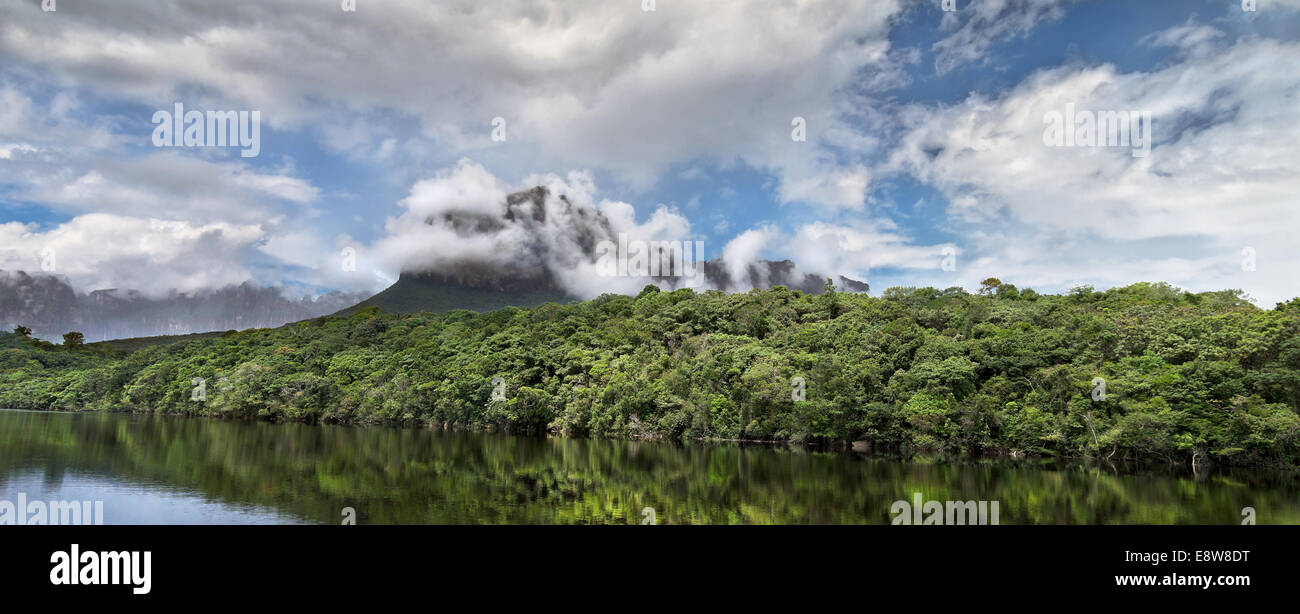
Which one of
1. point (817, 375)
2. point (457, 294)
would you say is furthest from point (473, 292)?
point (817, 375)

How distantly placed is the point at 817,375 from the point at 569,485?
1992cm

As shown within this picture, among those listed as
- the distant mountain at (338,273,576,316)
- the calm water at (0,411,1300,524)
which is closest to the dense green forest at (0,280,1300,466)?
the calm water at (0,411,1300,524)

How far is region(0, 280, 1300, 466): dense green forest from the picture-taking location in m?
28.6

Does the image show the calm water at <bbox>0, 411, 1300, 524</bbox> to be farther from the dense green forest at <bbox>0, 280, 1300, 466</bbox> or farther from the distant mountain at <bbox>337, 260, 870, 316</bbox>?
the distant mountain at <bbox>337, 260, 870, 316</bbox>

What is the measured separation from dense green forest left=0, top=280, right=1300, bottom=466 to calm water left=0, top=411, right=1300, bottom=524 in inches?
120

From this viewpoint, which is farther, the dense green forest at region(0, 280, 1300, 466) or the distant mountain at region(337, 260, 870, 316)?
the distant mountain at region(337, 260, 870, 316)

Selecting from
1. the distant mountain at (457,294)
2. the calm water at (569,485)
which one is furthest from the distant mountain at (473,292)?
the calm water at (569,485)

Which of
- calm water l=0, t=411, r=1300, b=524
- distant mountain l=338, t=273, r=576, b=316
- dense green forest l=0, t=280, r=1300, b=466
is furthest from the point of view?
distant mountain l=338, t=273, r=576, b=316

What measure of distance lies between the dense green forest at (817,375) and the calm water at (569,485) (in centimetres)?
304

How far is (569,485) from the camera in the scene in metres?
21.8

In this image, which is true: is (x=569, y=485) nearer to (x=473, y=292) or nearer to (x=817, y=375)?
(x=817, y=375)
